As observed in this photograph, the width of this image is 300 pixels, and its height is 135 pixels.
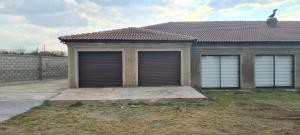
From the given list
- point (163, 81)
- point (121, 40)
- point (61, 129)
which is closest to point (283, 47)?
point (163, 81)

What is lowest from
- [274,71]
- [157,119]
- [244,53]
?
[157,119]

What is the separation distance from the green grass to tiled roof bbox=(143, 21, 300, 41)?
746 cm

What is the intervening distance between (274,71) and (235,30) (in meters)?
3.97

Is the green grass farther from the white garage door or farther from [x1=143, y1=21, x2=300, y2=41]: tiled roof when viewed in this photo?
[x1=143, y1=21, x2=300, y2=41]: tiled roof

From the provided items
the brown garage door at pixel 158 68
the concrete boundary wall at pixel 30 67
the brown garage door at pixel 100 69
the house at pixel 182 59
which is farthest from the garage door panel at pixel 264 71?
the concrete boundary wall at pixel 30 67

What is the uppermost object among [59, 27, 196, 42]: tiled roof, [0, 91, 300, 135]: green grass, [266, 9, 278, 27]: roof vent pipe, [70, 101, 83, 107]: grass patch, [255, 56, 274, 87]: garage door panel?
[266, 9, 278, 27]: roof vent pipe

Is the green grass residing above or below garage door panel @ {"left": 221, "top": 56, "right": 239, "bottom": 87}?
below

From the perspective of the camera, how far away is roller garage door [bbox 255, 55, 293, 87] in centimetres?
1869

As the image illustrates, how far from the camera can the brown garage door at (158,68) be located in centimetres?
1789

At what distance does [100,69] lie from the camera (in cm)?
1775

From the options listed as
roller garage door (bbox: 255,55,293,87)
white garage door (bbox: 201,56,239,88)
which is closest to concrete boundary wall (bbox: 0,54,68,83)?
white garage door (bbox: 201,56,239,88)

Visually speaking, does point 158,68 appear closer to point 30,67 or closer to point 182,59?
point 182,59

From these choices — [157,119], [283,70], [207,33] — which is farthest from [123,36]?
[283,70]

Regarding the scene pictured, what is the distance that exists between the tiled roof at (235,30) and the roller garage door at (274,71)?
1.20 m
